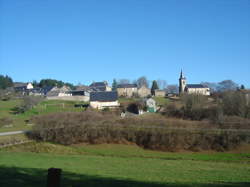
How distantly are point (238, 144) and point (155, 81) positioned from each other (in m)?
69.3

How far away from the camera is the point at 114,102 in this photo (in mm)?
59531

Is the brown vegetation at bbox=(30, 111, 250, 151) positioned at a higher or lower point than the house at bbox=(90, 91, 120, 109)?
lower

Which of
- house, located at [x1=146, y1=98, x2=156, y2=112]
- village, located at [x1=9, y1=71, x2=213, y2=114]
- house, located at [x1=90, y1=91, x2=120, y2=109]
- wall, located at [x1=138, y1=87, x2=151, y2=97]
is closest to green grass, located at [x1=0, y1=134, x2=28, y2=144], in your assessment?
village, located at [x1=9, y1=71, x2=213, y2=114]

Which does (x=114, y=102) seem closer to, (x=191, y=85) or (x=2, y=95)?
(x=2, y=95)

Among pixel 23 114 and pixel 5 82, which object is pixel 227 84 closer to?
pixel 23 114

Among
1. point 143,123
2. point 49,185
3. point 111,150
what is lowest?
point 111,150

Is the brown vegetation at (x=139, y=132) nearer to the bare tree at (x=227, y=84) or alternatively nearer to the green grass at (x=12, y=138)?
the green grass at (x=12, y=138)

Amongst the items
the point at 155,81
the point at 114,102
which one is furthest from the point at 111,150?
the point at 155,81

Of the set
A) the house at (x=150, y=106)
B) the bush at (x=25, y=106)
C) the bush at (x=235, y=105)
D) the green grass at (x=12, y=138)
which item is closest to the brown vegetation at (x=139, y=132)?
the green grass at (x=12, y=138)

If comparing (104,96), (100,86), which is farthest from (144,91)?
(104,96)

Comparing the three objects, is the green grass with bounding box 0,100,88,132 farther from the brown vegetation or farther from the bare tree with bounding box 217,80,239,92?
the bare tree with bounding box 217,80,239,92

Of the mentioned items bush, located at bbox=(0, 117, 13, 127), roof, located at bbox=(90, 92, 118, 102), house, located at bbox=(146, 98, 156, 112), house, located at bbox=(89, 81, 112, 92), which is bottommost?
bush, located at bbox=(0, 117, 13, 127)

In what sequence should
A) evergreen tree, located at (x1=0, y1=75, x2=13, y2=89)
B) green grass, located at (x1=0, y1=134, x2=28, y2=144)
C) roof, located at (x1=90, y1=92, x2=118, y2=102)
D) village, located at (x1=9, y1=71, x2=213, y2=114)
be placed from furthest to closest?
evergreen tree, located at (x1=0, y1=75, x2=13, y2=89) < roof, located at (x1=90, y1=92, x2=118, y2=102) < village, located at (x1=9, y1=71, x2=213, y2=114) < green grass, located at (x1=0, y1=134, x2=28, y2=144)

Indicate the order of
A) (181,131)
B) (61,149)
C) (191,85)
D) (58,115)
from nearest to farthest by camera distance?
(61,149) → (181,131) → (58,115) → (191,85)
